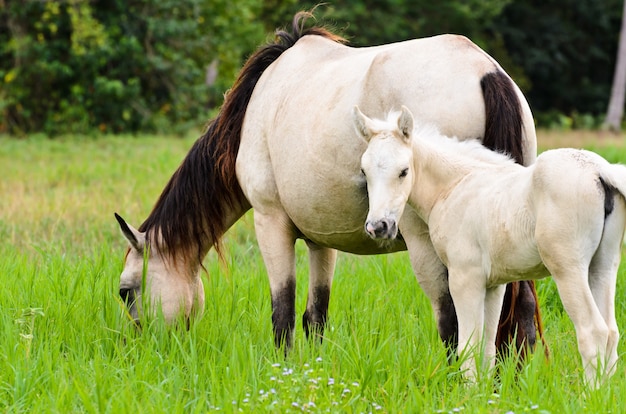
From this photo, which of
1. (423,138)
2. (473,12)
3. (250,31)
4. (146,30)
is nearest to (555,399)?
(423,138)

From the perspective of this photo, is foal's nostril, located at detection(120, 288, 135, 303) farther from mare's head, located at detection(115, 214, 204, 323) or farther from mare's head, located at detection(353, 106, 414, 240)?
mare's head, located at detection(353, 106, 414, 240)

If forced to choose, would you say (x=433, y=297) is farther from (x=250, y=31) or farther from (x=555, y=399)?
(x=250, y=31)

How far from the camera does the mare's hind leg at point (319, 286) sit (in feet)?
18.1

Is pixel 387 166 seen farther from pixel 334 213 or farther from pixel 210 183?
pixel 210 183

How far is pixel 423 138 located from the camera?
167 inches

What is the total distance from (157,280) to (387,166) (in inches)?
83.9

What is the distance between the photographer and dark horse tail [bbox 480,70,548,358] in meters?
4.25

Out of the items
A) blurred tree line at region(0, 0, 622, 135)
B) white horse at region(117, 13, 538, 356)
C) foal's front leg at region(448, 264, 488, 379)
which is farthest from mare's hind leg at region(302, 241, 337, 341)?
blurred tree line at region(0, 0, 622, 135)

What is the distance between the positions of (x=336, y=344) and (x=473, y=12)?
2626cm

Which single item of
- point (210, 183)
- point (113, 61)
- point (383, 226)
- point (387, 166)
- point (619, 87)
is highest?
point (387, 166)

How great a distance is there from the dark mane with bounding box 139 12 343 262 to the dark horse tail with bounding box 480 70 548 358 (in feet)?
5.15

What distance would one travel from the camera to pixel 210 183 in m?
5.60

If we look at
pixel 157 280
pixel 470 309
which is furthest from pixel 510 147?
pixel 157 280

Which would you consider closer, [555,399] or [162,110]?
[555,399]
